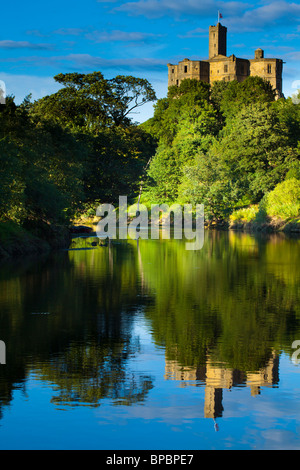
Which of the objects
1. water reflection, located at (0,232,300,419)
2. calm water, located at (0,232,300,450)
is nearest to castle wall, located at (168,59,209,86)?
water reflection, located at (0,232,300,419)

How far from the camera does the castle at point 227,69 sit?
17688 cm

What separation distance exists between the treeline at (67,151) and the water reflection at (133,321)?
347 inches

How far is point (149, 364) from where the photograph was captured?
12.6m

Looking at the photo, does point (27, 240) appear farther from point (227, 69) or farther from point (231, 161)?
point (227, 69)

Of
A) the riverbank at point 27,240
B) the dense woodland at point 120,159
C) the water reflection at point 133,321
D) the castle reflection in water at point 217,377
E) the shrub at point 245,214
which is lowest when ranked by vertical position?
the castle reflection in water at point 217,377

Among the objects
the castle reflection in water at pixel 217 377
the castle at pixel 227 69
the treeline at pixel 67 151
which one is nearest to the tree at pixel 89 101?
the treeline at pixel 67 151

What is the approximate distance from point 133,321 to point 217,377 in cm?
605

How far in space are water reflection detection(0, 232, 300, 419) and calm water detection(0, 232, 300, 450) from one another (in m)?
0.04

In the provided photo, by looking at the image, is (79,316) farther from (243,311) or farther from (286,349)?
(286,349)

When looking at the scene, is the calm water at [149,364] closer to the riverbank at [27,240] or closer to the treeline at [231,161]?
the riverbank at [27,240]

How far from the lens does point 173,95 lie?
12788 cm
